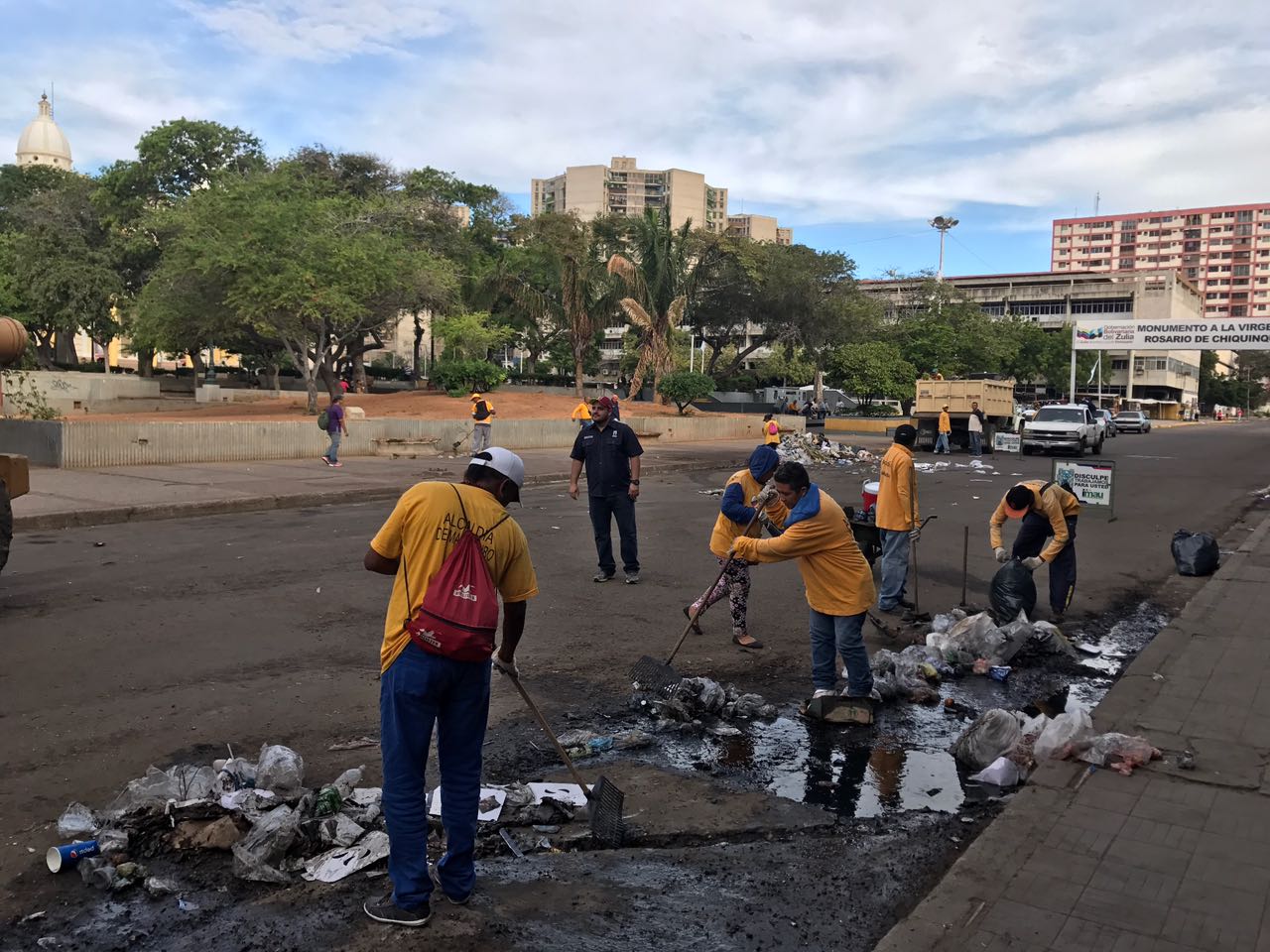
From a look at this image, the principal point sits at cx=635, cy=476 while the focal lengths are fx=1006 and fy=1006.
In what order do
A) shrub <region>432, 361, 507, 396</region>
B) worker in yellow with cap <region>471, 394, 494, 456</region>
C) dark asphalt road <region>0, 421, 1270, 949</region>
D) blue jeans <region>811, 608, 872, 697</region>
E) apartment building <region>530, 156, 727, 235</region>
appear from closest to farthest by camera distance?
1. dark asphalt road <region>0, 421, 1270, 949</region>
2. blue jeans <region>811, 608, 872, 697</region>
3. worker in yellow with cap <region>471, 394, 494, 456</region>
4. shrub <region>432, 361, 507, 396</region>
5. apartment building <region>530, 156, 727, 235</region>

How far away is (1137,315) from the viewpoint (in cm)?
10188

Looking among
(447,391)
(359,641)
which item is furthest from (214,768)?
(447,391)

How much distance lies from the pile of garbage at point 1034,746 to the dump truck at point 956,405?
2851 centimetres

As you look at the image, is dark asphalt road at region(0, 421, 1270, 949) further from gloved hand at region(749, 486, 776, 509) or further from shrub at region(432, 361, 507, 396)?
shrub at region(432, 361, 507, 396)

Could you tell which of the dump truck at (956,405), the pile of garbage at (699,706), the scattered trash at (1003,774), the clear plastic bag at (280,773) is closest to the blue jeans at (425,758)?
the clear plastic bag at (280,773)

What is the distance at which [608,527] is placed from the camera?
9.73 meters

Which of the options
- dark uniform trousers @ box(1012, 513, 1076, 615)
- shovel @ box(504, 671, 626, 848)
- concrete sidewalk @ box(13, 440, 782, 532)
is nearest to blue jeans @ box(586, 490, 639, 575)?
dark uniform trousers @ box(1012, 513, 1076, 615)

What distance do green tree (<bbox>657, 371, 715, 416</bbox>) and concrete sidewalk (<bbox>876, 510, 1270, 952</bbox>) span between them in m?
33.3

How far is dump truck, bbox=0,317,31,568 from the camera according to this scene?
8.02 metres

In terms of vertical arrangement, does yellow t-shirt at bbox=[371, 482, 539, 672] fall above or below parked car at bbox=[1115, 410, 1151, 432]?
above

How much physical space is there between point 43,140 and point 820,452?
120096 mm

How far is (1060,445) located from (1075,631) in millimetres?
25163

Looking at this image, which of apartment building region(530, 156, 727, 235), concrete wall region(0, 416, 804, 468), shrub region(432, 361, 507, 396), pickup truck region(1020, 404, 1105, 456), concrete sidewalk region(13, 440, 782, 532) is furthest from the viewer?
apartment building region(530, 156, 727, 235)

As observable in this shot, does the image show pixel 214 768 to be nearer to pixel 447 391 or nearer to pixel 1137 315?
pixel 447 391
